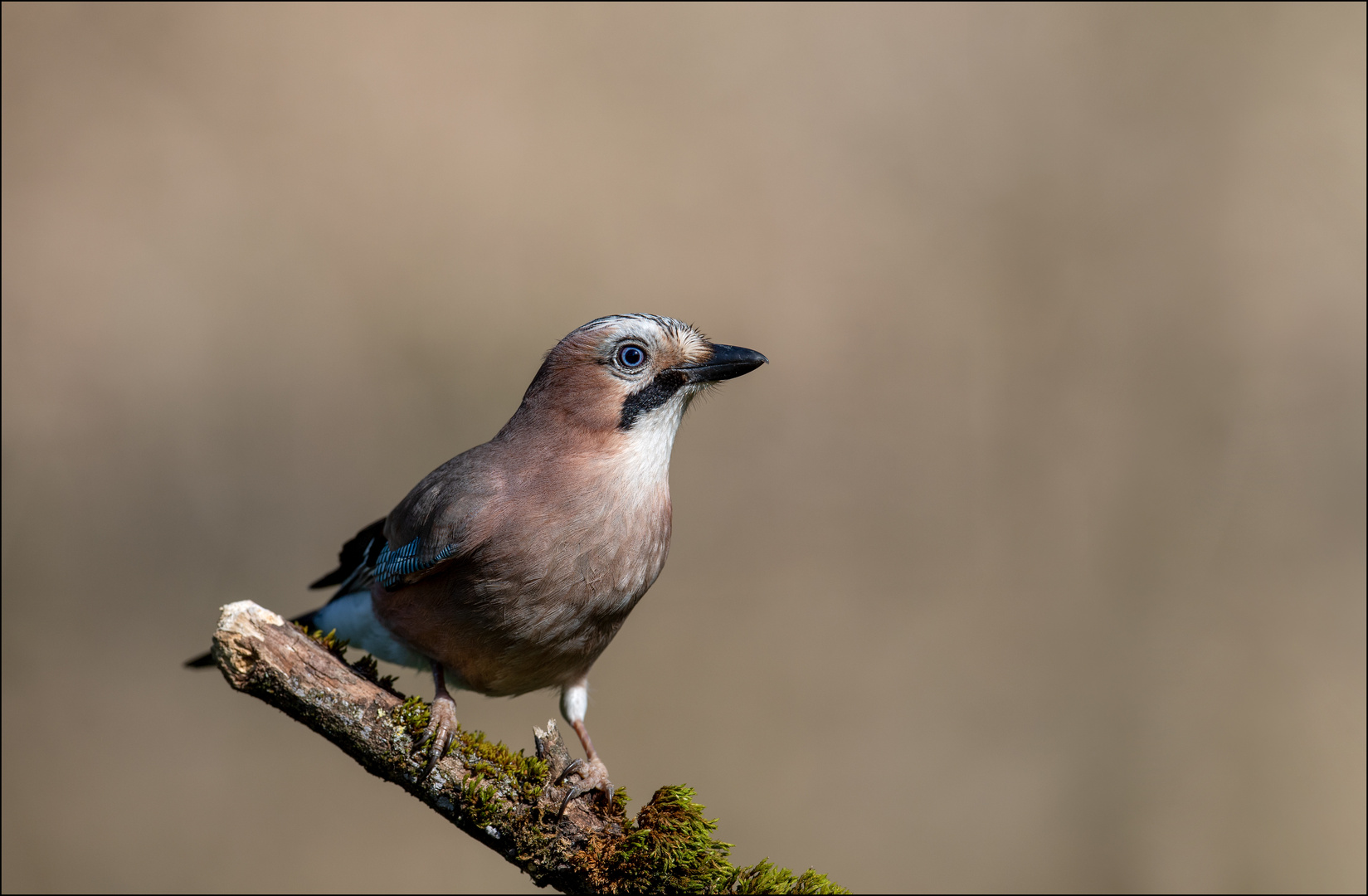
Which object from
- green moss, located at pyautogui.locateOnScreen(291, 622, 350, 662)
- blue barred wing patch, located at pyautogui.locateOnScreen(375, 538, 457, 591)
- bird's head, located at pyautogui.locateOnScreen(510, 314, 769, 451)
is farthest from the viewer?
bird's head, located at pyautogui.locateOnScreen(510, 314, 769, 451)

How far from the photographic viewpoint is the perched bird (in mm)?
4012

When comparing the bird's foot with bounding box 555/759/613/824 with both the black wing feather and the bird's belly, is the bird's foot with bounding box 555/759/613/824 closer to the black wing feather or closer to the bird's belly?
the bird's belly

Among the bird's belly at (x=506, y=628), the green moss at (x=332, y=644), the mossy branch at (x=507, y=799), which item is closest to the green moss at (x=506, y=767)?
the mossy branch at (x=507, y=799)

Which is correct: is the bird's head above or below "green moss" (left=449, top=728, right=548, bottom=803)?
above

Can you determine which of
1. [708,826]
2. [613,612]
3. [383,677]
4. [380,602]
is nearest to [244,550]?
[380,602]

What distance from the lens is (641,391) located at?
4281mm

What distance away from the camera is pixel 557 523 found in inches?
158

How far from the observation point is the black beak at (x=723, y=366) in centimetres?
417

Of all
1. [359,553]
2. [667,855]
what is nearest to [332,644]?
[359,553]

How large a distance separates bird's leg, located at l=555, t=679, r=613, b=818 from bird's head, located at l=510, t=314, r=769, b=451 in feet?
4.43

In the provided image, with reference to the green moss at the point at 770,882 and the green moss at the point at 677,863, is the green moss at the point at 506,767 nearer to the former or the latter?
the green moss at the point at 677,863

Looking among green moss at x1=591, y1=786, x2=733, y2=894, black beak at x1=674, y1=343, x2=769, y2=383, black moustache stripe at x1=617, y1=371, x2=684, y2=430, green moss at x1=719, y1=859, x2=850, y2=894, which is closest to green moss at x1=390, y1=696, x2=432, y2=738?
green moss at x1=591, y1=786, x2=733, y2=894

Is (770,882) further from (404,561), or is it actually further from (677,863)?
(404,561)

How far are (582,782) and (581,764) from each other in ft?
0.28
